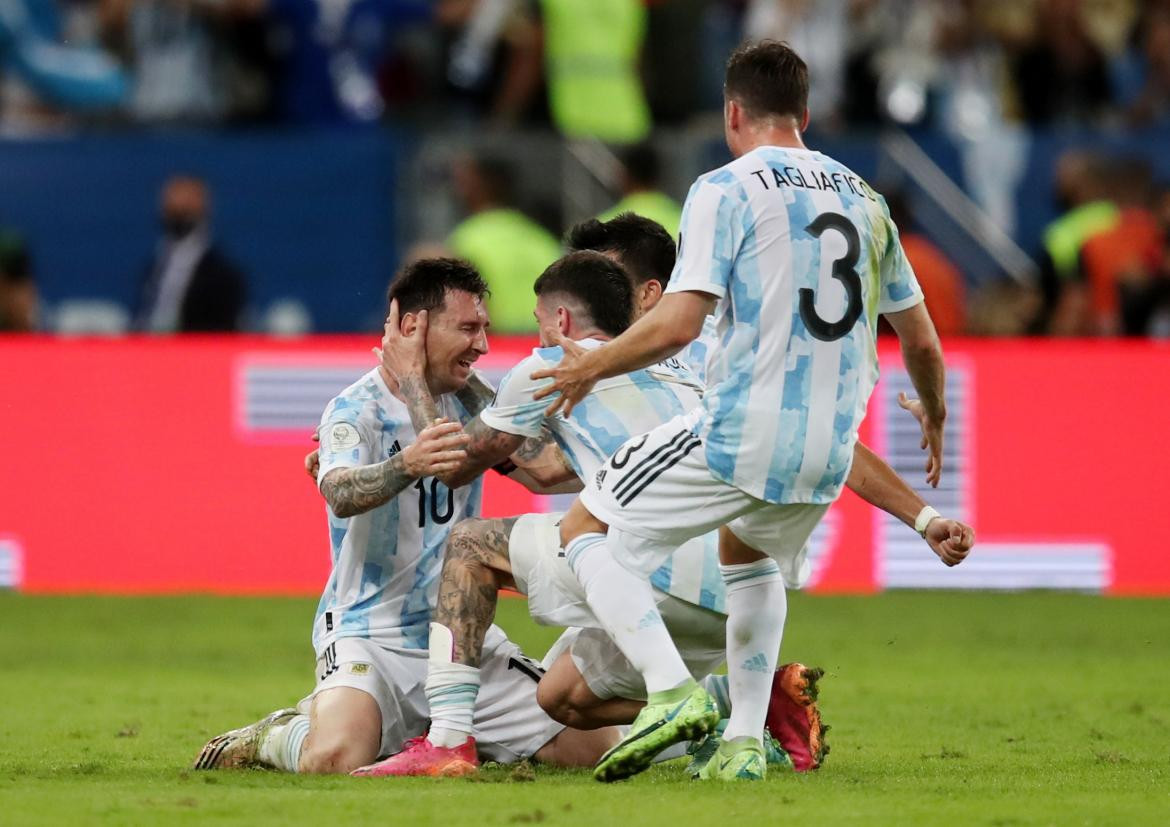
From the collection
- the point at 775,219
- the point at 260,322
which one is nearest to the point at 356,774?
the point at 775,219

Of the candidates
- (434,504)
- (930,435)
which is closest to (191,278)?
(434,504)

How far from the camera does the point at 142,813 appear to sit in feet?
18.6

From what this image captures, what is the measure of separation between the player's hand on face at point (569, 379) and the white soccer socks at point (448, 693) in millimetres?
842

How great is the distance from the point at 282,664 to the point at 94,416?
11.3 ft

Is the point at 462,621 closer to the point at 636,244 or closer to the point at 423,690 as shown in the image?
the point at 423,690

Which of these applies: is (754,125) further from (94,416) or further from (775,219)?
(94,416)

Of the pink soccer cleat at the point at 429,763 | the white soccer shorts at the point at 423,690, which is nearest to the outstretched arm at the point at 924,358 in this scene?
the white soccer shorts at the point at 423,690

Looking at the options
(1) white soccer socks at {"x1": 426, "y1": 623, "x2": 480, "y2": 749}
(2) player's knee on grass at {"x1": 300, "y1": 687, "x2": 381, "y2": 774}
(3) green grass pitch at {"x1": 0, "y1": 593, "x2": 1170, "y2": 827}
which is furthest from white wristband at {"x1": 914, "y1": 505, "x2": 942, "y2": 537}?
(2) player's knee on grass at {"x1": 300, "y1": 687, "x2": 381, "y2": 774}

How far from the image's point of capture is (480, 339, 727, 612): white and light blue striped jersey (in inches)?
257

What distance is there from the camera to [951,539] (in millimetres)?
6523

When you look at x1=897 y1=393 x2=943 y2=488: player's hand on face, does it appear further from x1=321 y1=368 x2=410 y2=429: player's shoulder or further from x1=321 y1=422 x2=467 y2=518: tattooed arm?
x1=321 y1=368 x2=410 y2=429: player's shoulder

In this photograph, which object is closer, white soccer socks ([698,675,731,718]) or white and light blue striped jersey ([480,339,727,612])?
white and light blue striped jersey ([480,339,727,612])

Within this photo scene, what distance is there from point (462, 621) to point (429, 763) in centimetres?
44

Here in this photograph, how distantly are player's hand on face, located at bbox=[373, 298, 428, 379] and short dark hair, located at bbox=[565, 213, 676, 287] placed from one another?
864mm
